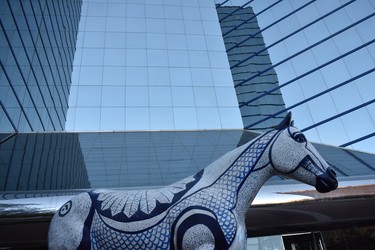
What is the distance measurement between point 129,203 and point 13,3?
32.0 feet

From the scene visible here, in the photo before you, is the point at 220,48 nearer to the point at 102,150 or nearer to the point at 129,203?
the point at 102,150

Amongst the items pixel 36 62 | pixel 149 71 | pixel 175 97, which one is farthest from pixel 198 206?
pixel 149 71

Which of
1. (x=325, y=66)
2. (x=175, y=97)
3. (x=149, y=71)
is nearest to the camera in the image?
(x=175, y=97)

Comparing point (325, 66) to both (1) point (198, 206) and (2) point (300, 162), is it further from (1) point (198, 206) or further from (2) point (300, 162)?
(1) point (198, 206)

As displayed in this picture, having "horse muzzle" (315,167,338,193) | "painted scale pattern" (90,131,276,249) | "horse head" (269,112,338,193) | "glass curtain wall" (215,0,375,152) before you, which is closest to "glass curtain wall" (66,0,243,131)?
"glass curtain wall" (215,0,375,152)

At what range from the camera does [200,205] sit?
2.44 m

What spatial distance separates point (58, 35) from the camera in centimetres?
1448

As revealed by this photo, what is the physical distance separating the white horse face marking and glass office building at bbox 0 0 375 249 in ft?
8.64

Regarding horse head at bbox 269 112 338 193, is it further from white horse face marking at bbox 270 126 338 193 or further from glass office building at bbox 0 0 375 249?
glass office building at bbox 0 0 375 249

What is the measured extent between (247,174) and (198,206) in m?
0.51

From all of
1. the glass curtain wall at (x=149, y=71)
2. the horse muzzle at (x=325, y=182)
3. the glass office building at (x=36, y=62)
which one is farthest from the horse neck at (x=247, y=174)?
the glass curtain wall at (x=149, y=71)

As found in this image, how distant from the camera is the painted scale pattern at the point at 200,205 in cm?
241

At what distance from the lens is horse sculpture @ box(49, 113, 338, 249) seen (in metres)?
2.37

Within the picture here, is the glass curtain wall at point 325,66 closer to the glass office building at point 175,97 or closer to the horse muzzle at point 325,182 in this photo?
the glass office building at point 175,97
